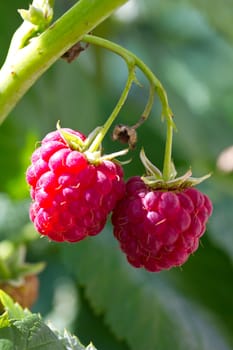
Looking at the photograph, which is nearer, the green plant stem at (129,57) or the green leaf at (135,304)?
the green plant stem at (129,57)

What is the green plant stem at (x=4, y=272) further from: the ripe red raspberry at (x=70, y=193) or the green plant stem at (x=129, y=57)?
the green plant stem at (x=129, y=57)

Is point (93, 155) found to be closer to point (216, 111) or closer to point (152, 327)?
point (152, 327)

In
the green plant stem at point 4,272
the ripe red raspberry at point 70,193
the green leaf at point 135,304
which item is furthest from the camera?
the green leaf at point 135,304

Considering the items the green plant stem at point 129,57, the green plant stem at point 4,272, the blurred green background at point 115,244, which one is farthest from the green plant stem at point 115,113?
the blurred green background at point 115,244

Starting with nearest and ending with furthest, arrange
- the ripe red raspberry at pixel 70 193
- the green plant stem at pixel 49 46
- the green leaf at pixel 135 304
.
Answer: the green plant stem at pixel 49 46 < the ripe red raspberry at pixel 70 193 < the green leaf at pixel 135 304

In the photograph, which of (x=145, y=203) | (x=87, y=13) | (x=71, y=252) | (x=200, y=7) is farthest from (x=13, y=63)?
(x=200, y=7)

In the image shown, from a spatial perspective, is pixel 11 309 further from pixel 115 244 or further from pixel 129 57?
pixel 115 244

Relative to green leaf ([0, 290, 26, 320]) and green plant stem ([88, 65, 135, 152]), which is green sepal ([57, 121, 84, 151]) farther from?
green leaf ([0, 290, 26, 320])

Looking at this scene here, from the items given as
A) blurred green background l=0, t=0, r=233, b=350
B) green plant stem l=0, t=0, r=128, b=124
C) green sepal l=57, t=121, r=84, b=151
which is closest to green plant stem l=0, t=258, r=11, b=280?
blurred green background l=0, t=0, r=233, b=350
